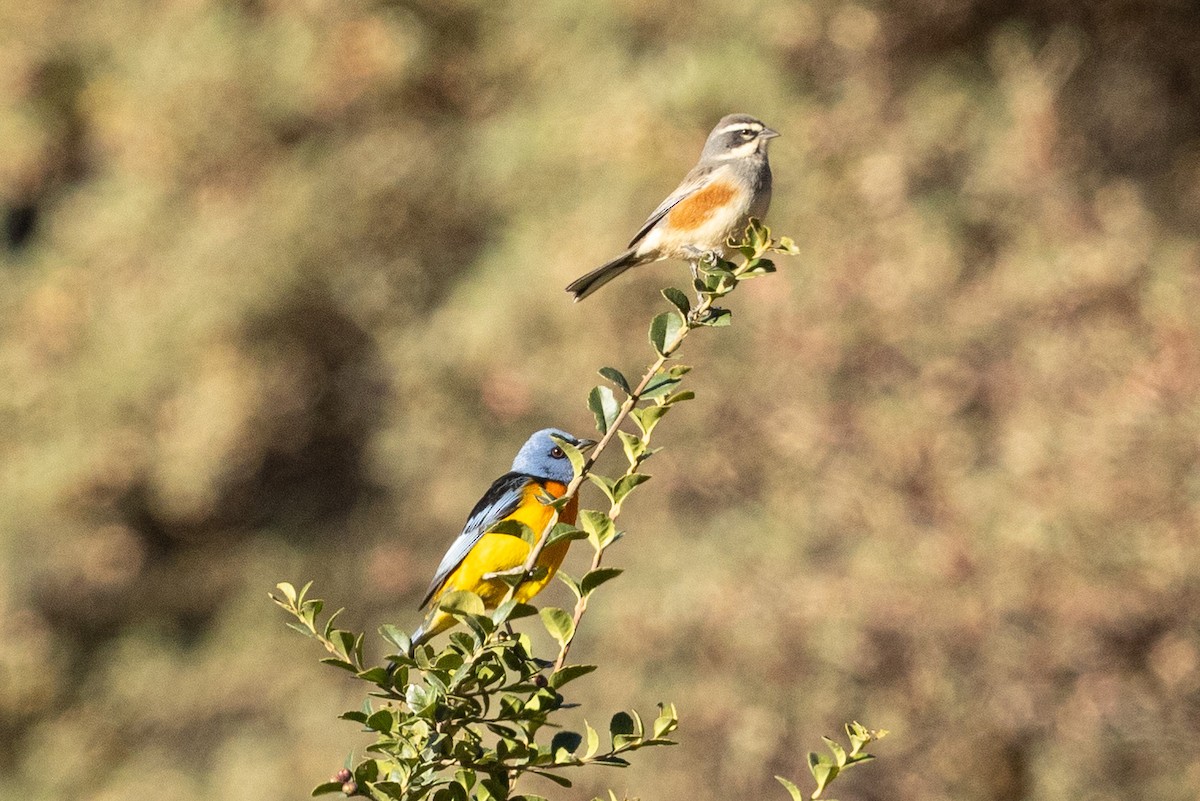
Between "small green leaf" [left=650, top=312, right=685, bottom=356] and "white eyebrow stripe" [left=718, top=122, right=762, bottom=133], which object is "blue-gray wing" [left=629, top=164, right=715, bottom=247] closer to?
"white eyebrow stripe" [left=718, top=122, right=762, bottom=133]

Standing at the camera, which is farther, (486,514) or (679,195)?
(679,195)

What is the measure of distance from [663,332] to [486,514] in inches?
44.2

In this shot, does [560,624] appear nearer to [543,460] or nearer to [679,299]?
[679,299]

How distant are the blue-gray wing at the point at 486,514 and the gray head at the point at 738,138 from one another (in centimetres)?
127

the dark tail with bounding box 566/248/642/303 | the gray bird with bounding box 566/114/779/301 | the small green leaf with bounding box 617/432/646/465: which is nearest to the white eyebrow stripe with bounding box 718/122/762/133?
the gray bird with bounding box 566/114/779/301

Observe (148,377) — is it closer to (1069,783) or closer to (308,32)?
(308,32)

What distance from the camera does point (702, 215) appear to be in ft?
10.5

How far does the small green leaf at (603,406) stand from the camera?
166 centimetres

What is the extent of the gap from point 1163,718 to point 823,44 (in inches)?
171

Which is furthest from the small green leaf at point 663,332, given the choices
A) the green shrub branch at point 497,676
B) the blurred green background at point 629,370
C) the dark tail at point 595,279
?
the blurred green background at point 629,370

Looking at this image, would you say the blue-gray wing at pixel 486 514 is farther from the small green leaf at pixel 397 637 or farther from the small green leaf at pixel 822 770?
the small green leaf at pixel 822 770

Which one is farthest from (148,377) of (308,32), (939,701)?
(939,701)

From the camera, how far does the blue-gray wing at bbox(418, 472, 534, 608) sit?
8.53 ft

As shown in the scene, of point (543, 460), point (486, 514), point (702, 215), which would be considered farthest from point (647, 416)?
point (702, 215)
